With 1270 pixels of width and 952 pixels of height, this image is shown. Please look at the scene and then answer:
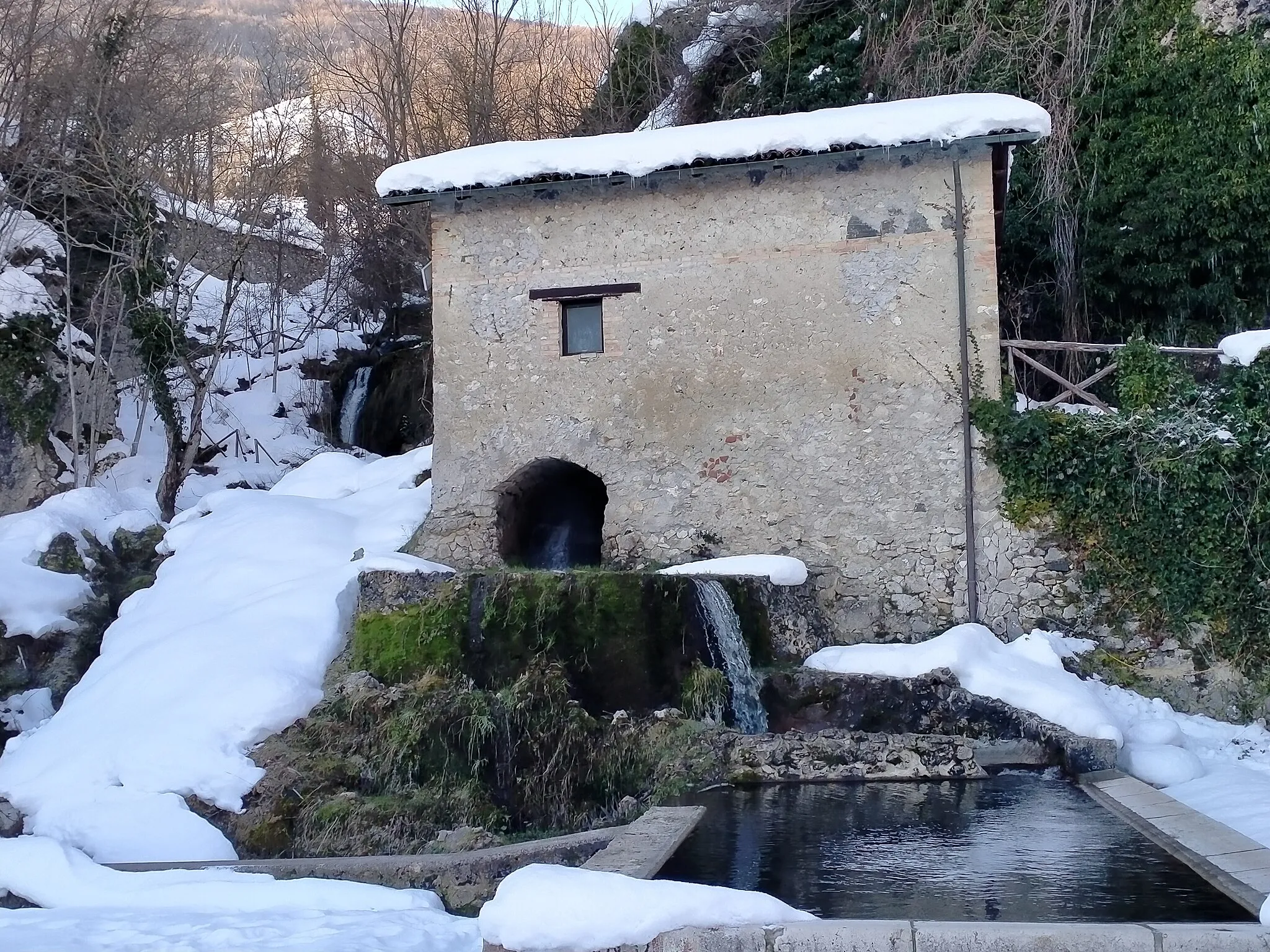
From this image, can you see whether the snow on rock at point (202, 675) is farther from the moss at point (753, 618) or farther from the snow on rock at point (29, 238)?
the snow on rock at point (29, 238)

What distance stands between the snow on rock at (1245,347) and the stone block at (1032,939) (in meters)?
7.86

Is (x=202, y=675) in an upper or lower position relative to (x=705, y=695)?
upper

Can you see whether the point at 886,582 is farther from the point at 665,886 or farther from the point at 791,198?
the point at 665,886

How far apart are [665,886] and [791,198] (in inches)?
337

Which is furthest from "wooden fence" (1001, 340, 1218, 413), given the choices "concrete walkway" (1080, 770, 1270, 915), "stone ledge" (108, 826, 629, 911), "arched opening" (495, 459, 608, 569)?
"stone ledge" (108, 826, 629, 911)

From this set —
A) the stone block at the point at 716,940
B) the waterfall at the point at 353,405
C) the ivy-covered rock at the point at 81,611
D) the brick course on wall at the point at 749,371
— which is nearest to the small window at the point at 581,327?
the brick course on wall at the point at 749,371

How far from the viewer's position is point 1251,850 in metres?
5.61

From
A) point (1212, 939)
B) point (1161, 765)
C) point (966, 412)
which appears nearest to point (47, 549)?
point (966, 412)

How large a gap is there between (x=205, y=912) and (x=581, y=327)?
25.1 ft

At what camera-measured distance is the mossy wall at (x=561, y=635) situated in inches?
370

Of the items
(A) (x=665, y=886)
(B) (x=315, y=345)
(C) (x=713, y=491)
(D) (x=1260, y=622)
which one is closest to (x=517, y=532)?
(C) (x=713, y=491)

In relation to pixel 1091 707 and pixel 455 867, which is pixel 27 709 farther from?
pixel 1091 707

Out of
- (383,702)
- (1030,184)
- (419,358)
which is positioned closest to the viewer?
(383,702)

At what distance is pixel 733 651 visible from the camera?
9.68 metres
